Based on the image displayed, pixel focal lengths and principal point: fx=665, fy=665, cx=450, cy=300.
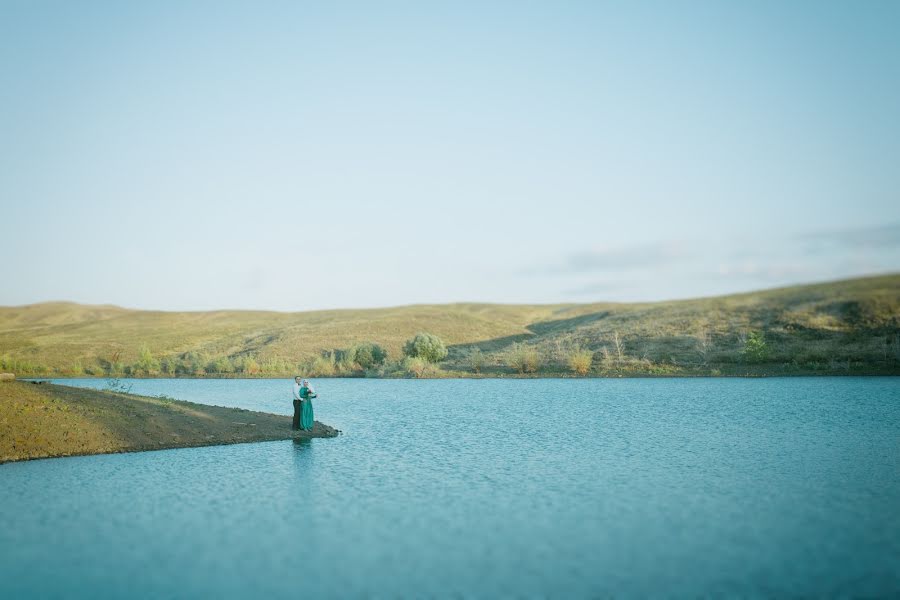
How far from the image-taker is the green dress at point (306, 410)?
22469 mm

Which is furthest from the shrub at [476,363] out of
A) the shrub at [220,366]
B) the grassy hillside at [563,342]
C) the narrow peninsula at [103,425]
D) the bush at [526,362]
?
the narrow peninsula at [103,425]

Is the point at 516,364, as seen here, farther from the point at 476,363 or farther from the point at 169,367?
the point at 169,367

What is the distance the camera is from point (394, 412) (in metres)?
31.0

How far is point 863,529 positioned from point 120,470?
16.6m

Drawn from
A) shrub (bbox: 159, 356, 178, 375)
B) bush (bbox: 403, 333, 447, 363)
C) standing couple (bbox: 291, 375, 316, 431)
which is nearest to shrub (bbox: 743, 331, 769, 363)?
bush (bbox: 403, 333, 447, 363)

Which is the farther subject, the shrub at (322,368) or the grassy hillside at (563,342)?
the shrub at (322,368)

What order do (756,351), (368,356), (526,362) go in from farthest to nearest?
(368,356), (526,362), (756,351)

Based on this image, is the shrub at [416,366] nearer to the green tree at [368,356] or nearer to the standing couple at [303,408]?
the green tree at [368,356]

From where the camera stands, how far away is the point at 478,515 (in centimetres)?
1283

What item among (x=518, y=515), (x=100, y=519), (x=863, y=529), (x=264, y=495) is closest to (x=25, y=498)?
(x=100, y=519)

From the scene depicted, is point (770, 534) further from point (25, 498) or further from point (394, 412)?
point (394, 412)

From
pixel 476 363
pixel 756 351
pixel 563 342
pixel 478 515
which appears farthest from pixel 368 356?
pixel 478 515

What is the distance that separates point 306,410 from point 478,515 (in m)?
11.3

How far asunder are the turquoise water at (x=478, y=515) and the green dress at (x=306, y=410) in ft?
5.02
